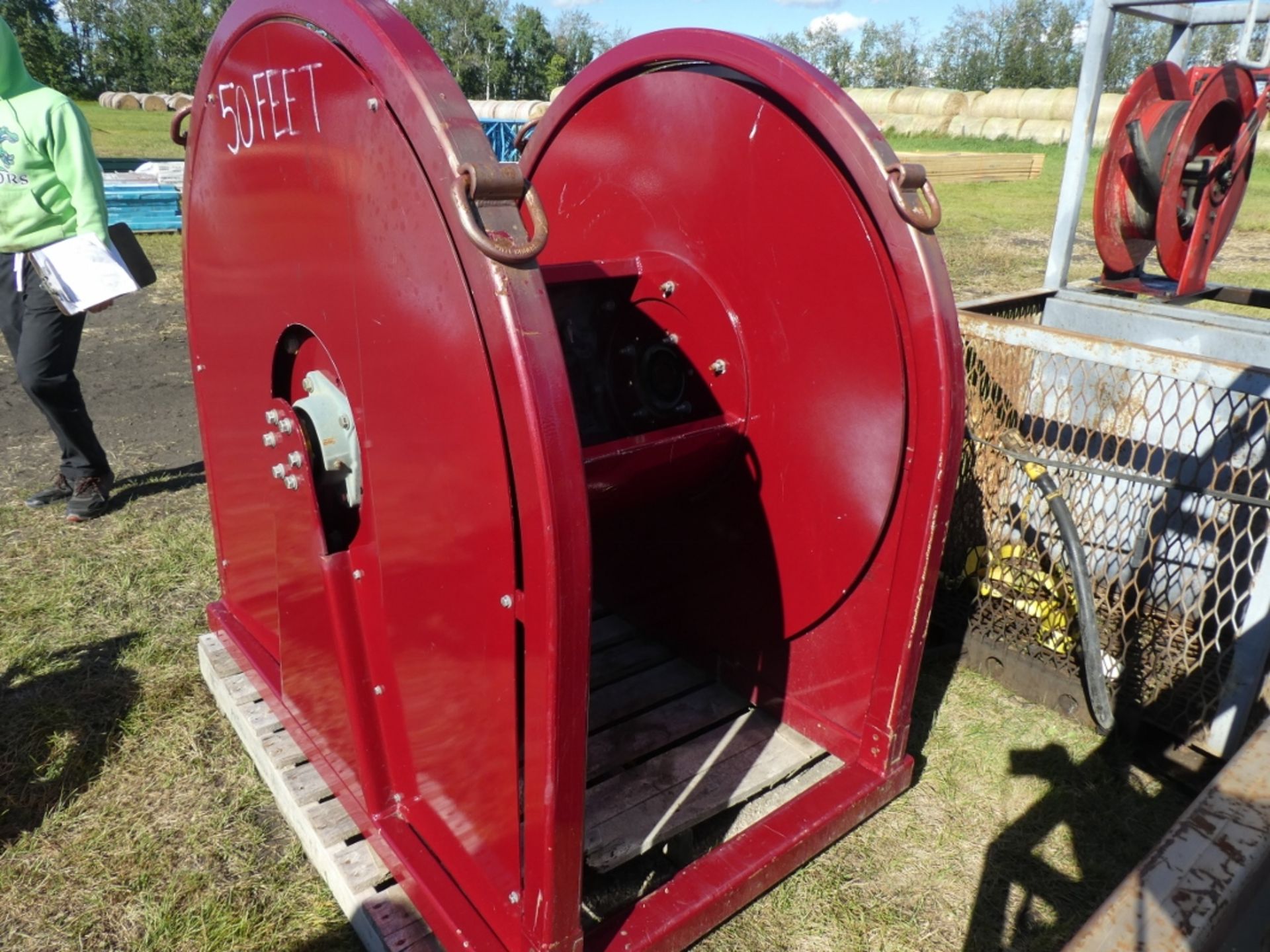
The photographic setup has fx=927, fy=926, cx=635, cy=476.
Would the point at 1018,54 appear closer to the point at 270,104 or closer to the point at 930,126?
the point at 930,126

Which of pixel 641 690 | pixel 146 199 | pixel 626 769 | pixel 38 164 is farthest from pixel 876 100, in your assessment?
pixel 626 769

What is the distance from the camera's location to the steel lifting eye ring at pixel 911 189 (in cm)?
176

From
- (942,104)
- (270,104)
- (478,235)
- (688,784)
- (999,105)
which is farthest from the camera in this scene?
(942,104)

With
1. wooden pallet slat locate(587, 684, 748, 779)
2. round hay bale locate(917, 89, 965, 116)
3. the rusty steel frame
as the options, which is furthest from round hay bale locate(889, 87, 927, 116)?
the rusty steel frame

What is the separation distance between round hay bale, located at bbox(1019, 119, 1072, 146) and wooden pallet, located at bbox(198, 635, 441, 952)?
2568cm

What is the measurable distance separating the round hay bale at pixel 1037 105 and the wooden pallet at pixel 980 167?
27.0 feet

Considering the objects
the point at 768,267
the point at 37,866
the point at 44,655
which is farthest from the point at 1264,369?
the point at 44,655

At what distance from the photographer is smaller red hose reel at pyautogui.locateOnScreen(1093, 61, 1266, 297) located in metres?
3.69

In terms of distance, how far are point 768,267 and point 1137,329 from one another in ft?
6.85

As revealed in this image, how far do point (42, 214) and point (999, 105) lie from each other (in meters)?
28.7

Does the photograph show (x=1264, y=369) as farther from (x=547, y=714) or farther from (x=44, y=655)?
(x=44, y=655)

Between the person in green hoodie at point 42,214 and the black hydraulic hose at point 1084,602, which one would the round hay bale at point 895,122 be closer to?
the person in green hoodie at point 42,214

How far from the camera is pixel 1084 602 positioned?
242 cm

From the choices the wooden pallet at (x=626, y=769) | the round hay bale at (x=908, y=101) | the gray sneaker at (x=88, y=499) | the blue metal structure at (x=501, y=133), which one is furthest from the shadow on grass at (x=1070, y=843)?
the round hay bale at (x=908, y=101)
